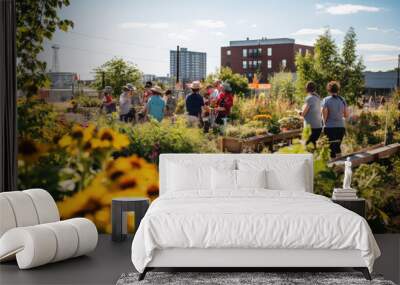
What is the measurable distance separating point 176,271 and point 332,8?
4192mm

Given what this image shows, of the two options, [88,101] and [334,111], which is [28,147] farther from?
[334,111]

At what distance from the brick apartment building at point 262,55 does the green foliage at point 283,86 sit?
101 mm

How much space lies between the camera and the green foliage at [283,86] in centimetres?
875

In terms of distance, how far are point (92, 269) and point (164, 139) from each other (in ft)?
9.12

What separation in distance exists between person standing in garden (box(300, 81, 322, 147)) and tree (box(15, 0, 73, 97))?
3.09m

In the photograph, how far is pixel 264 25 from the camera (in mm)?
8789

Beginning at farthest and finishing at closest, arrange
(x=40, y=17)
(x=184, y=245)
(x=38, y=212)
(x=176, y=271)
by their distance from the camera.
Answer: (x=40, y=17) → (x=38, y=212) → (x=176, y=271) → (x=184, y=245)

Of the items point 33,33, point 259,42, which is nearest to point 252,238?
A: point 259,42

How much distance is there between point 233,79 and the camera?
351 inches

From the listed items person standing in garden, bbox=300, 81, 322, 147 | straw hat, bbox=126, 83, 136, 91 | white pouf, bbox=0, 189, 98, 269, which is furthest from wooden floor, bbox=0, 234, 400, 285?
straw hat, bbox=126, 83, 136, 91

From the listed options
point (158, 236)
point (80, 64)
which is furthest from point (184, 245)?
point (80, 64)

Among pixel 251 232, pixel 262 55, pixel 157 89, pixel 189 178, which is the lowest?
pixel 251 232

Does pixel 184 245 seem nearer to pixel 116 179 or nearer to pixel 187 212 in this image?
pixel 187 212

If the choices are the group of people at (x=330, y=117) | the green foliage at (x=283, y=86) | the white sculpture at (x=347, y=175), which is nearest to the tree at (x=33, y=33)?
the green foliage at (x=283, y=86)
